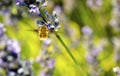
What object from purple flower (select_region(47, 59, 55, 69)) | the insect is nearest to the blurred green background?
purple flower (select_region(47, 59, 55, 69))

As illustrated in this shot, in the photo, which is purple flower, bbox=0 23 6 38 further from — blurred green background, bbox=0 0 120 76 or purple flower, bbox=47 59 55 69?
blurred green background, bbox=0 0 120 76

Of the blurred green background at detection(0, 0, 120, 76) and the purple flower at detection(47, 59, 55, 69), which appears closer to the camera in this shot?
the purple flower at detection(47, 59, 55, 69)

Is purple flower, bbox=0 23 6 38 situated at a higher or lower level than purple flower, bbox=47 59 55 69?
higher

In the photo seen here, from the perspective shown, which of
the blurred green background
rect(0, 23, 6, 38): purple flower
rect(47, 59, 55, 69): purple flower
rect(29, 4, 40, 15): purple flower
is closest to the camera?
rect(29, 4, 40, 15): purple flower

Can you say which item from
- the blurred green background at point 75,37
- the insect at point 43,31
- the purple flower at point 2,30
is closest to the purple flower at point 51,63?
the purple flower at point 2,30

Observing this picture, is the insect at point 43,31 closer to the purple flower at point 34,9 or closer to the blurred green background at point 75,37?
the purple flower at point 34,9

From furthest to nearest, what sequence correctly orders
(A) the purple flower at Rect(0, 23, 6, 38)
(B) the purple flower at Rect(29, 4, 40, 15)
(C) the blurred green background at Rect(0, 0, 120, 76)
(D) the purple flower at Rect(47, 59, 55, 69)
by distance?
(C) the blurred green background at Rect(0, 0, 120, 76), (D) the purple flower at Rect(47, 59, 55, 69), (A) the purple flower at Rect(0, 23, 6, 38), (B) the purple flower at Rect(29, 4, 40, 15)

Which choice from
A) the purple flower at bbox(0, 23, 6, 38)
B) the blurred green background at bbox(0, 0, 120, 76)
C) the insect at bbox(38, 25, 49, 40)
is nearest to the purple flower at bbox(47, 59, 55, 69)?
the purple flower at bbox(0, 23, 6, 38)

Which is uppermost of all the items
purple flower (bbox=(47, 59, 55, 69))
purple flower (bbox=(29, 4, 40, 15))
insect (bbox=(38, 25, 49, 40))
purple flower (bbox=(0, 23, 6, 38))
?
purple flower (bbox=(29, 4, 40, 15))

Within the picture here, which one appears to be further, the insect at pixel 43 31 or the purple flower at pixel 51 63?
the purple flower at pixel 51 63

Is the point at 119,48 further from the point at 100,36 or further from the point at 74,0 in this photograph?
the point at 74,0

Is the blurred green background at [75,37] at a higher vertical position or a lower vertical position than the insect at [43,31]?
lower

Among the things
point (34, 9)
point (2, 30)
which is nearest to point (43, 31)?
point (34, 9)
